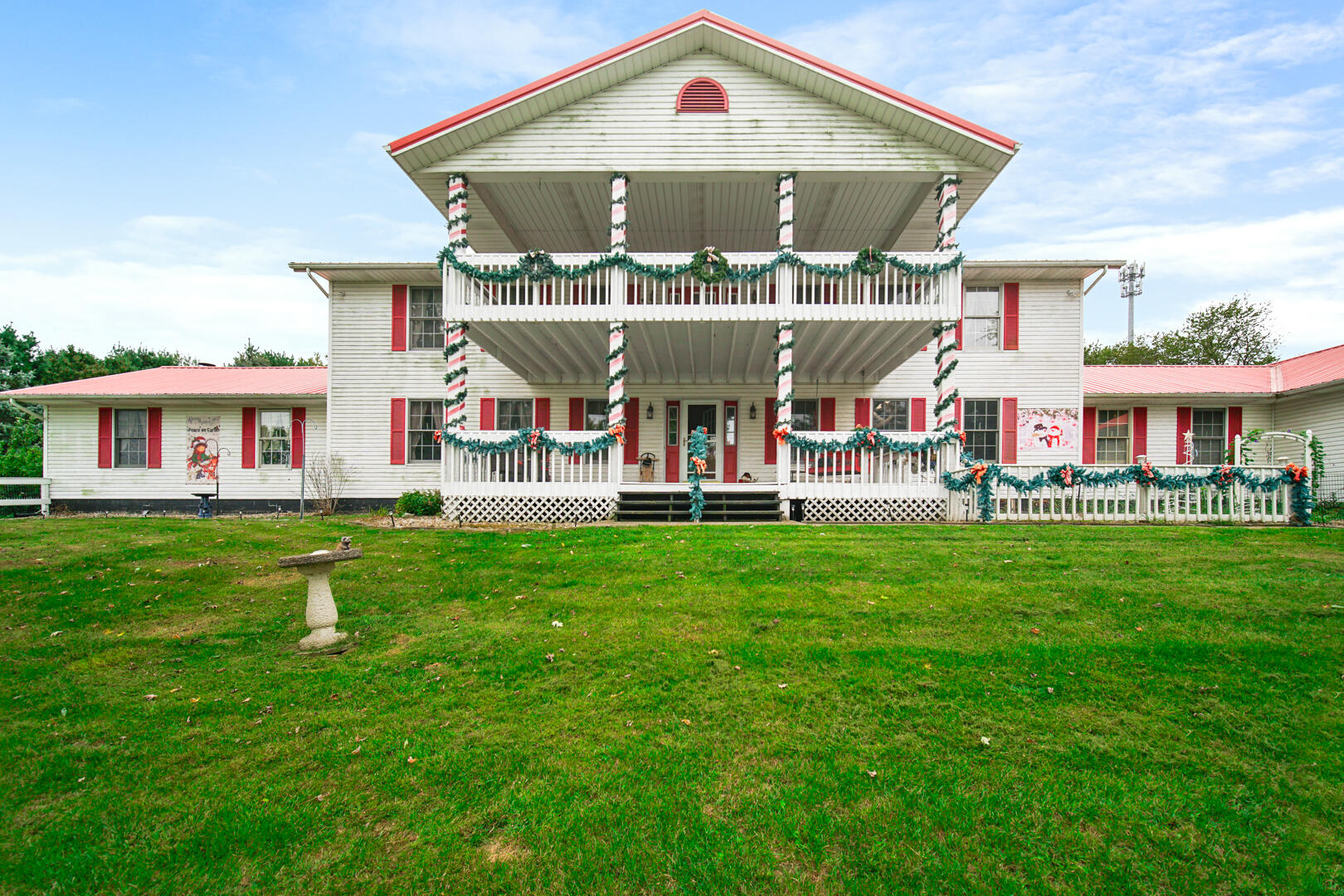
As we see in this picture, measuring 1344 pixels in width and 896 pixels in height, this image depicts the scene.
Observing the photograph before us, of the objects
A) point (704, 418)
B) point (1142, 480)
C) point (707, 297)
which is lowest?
point (1142, 480)

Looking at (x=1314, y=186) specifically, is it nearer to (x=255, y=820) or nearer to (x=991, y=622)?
(x=991, y=622)

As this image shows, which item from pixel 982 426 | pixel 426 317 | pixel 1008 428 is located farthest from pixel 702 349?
pixel 1008 428

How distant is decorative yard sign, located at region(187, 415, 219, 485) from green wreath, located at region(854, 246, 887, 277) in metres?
16.9

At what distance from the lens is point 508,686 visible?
3699 millimetres

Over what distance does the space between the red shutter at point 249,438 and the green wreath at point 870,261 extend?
622 inches

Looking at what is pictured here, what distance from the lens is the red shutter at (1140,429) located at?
15.9 m

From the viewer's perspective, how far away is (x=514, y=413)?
15570mm

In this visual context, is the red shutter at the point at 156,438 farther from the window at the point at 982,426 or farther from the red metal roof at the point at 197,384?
the window at the point at 982,426

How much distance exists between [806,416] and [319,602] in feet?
42.4

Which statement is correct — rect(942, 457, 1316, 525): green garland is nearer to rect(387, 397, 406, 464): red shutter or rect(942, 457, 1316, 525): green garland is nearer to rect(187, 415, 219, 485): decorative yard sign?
rect(387, 397, 406, 464): red shutter

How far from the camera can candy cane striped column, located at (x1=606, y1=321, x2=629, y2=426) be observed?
36.4 ft

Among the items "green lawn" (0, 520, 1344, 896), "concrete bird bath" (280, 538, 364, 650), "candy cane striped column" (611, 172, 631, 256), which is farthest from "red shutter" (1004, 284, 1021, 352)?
"concrete bird bath" (280, 538, 364, 650)

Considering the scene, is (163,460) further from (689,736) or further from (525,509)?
(689,736)

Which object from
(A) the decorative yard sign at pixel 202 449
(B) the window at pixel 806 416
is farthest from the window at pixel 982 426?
(A) the decorative yard sign at pixel 202 449
